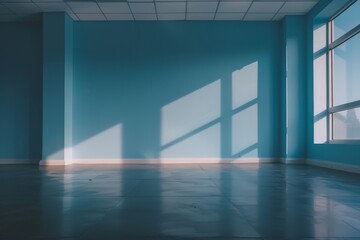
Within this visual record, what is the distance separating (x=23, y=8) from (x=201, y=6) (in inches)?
160

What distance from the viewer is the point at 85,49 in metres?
8.94

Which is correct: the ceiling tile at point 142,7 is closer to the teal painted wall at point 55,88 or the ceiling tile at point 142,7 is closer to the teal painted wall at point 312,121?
the teal painted wall at point 55,88

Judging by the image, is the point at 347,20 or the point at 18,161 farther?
the point at 18,161

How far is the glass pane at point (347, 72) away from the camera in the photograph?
672cm

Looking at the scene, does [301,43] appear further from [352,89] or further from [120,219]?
[120,219]

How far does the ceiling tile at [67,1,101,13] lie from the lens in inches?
311

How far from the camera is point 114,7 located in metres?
8.07

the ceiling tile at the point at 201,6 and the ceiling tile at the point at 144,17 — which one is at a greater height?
the ceiling tile at the point at 201,6

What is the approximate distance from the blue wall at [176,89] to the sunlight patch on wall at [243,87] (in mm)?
25

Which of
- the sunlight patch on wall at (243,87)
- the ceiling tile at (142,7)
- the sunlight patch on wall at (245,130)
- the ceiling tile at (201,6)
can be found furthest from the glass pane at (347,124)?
the ceiling tile at (142,7)

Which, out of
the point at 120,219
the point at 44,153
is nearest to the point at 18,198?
the point at 120,219

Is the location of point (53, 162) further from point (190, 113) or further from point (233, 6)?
point (233, 6)

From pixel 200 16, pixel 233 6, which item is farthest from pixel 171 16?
pixel 233 6

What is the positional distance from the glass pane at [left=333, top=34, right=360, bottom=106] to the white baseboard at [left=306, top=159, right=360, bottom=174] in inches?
49.8
